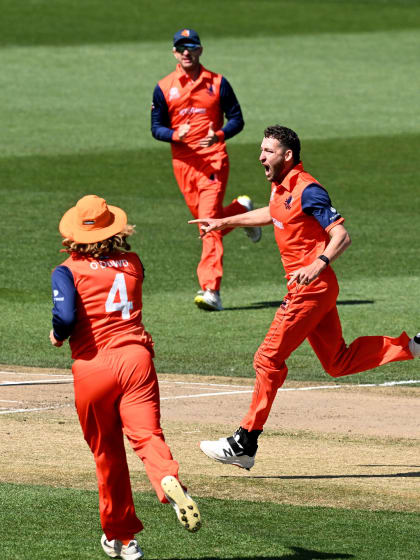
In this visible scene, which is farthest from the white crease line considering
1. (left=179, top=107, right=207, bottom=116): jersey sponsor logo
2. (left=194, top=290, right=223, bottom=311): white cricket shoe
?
(left=179, top=107, right=207, bottom=116): jersey sponsor logo

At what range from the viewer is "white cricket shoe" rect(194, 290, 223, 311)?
50.1 ft

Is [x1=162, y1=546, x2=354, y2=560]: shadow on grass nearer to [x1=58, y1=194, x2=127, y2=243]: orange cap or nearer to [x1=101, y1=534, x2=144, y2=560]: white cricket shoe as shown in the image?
[x1=101, y1=534, x2=144, y2=560]: white cricket shoe

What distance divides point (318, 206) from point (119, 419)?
256 centimetres

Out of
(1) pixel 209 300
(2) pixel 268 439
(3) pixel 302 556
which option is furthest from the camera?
(1) pixel 209 300

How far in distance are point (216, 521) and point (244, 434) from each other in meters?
1.20

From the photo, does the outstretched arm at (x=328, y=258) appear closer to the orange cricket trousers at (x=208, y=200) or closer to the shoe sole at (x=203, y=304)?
the orange cricket trousers at (x=208, y=200)

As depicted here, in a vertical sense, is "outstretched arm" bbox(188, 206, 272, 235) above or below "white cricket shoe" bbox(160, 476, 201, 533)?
above

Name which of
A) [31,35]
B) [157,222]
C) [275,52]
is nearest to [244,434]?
[157,222]

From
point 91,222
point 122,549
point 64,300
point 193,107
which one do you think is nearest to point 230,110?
point 193,107

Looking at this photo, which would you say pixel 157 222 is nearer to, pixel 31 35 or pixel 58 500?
pixel 58 500

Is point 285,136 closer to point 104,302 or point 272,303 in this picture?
point 104,302

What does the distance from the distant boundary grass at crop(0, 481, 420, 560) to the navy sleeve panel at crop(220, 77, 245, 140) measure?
7591 mm

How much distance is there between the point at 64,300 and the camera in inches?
281

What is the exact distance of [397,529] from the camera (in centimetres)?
807
